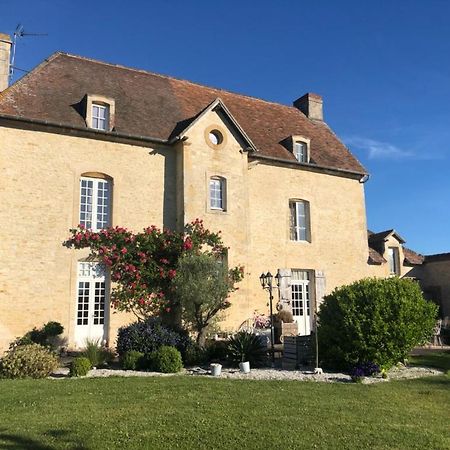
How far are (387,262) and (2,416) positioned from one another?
19.8 metres

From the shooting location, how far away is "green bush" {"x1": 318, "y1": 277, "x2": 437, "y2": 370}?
1196 centimetres

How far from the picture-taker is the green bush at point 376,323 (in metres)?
12.0

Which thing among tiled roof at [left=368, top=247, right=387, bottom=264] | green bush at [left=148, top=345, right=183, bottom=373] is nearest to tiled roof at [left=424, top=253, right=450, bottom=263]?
tiled roof at [left=368, top=247, right=387, bottom=264]

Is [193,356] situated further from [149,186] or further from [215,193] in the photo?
[215,193]

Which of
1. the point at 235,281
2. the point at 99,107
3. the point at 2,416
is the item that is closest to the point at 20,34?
the point at 99,107

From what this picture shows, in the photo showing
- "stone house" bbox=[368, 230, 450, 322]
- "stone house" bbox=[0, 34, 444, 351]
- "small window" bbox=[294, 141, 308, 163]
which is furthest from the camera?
"stone house" bbox=[368, 230, 450, 322]

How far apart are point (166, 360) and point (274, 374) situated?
2.64 meters

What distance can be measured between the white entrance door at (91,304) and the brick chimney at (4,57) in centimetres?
672

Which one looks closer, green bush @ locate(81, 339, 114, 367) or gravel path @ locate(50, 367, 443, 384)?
gravel path @ locate(50, 367, 443, 384)

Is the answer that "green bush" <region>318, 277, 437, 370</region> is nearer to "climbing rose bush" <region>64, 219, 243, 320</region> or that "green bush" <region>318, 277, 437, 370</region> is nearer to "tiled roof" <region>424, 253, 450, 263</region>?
"climbing rose bush" <region>64, 219, 243, 320</region>

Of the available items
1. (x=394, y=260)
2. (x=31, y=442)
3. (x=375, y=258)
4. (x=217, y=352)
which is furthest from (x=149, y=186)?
(x=394, y=260)

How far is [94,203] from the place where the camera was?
54.2 feet

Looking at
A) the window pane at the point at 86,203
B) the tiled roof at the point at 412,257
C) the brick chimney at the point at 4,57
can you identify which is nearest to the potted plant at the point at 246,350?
the window pane at the point at 86,203

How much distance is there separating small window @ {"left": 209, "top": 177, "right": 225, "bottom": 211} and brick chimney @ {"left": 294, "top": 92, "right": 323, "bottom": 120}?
8.33 meters
